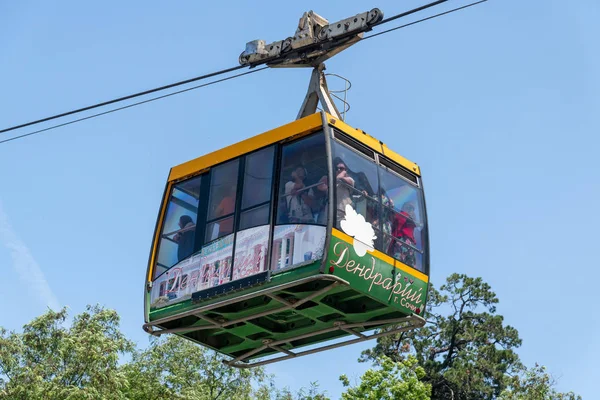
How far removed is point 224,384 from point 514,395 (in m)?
11.2

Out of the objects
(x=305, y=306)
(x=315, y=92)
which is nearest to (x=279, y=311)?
(x=305, y=306)

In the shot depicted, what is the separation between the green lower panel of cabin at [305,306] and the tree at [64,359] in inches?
698

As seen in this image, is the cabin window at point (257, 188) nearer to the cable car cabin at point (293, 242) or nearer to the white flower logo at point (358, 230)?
the cable car cabin at point (293, 242)

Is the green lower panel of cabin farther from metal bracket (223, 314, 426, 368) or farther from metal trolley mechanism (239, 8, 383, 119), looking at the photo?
metal trolley mechanism (239, 8, 383, 119)

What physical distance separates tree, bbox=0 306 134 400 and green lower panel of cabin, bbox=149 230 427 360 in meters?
17.7

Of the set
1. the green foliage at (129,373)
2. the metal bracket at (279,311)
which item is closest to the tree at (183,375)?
the green foliage at (129,373)

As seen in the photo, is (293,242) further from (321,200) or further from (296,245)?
(321,200)

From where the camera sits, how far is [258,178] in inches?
664

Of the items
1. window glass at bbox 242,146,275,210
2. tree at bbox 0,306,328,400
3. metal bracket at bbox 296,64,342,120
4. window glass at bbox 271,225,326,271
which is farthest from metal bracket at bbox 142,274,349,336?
tree at bbox 0,306,328,400

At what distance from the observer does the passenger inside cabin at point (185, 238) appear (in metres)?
17.6

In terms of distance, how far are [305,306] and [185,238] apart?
2.31 m

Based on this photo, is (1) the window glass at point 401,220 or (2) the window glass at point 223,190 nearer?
(1) the window glass at point 401,220

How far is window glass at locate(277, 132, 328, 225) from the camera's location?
15.9m

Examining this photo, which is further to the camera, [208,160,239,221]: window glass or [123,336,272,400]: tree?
[123,336,272,400]: tree
